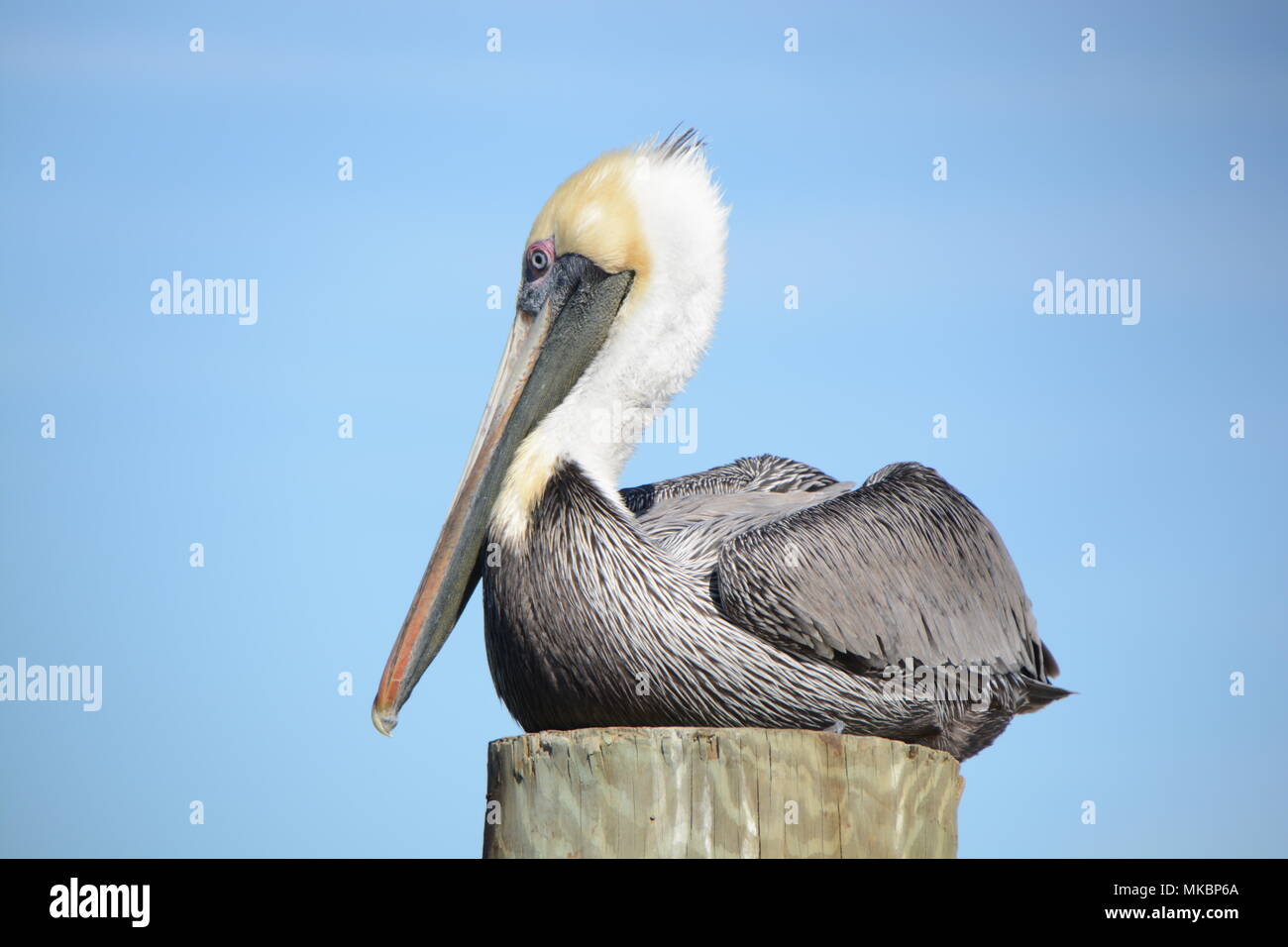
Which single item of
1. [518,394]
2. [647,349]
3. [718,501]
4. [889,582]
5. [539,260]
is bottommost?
[889,582]

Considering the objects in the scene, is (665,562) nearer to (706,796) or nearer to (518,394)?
(518,394)

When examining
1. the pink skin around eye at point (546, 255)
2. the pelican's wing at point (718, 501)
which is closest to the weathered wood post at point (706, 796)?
the pelican's wing at point (718, 501)

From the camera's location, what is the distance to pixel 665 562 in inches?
208

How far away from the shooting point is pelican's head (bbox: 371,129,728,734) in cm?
547

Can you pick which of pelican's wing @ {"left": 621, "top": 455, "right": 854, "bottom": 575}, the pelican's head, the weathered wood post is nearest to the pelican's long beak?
the pelican's head

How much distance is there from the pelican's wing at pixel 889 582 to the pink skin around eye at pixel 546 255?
1154 mm

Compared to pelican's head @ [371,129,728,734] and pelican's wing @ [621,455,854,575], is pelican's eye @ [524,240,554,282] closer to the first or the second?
pelican's head @ [371,129,728,734]

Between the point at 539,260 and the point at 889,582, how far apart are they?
1.60 m

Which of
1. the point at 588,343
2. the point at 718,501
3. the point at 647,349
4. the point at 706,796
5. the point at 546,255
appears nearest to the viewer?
the point at 706,796

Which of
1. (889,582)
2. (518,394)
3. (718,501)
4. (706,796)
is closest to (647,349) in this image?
(518,394)

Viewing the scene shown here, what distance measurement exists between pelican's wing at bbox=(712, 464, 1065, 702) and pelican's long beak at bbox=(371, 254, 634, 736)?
2.63 ft
